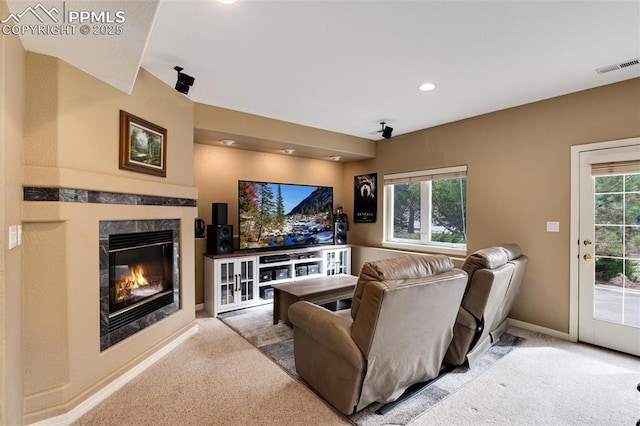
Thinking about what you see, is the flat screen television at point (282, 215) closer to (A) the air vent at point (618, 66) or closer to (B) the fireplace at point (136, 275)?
(B) the fireplace at point (136, 275)

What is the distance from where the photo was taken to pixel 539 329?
3.36 m

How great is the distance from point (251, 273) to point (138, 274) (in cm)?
166

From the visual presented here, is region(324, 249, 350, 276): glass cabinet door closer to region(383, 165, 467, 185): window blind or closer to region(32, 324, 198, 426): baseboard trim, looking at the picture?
region(383, 165, 467, 185): window blind

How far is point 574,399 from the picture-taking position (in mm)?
2146

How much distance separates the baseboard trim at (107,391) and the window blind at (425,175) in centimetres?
372

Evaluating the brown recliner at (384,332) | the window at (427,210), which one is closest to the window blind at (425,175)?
the window at (427,210)

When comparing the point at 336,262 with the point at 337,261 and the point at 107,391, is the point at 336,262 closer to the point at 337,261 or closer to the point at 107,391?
the point at 337,261

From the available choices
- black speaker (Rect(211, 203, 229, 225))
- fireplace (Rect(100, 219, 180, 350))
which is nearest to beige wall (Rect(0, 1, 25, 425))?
fireplace (Rect(100, 219, 180, 350))

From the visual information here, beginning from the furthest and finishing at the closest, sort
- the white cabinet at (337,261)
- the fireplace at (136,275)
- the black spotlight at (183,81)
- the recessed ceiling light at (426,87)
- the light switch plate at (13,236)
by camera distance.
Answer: the white cabinet at (337,261), the recessed ceiling light at (426,87), the black spotlight at (183,81), the fireplace at (136,275), the light switch plate at (13,236)

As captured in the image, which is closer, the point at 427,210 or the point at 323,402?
the point at 323,402

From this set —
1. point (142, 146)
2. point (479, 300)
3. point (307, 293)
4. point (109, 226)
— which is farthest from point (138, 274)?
point (479, 300)

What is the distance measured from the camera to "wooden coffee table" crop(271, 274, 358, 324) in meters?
3.36

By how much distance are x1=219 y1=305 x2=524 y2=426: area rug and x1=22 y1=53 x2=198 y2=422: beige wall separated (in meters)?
1.14

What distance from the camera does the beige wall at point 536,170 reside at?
118 inches
